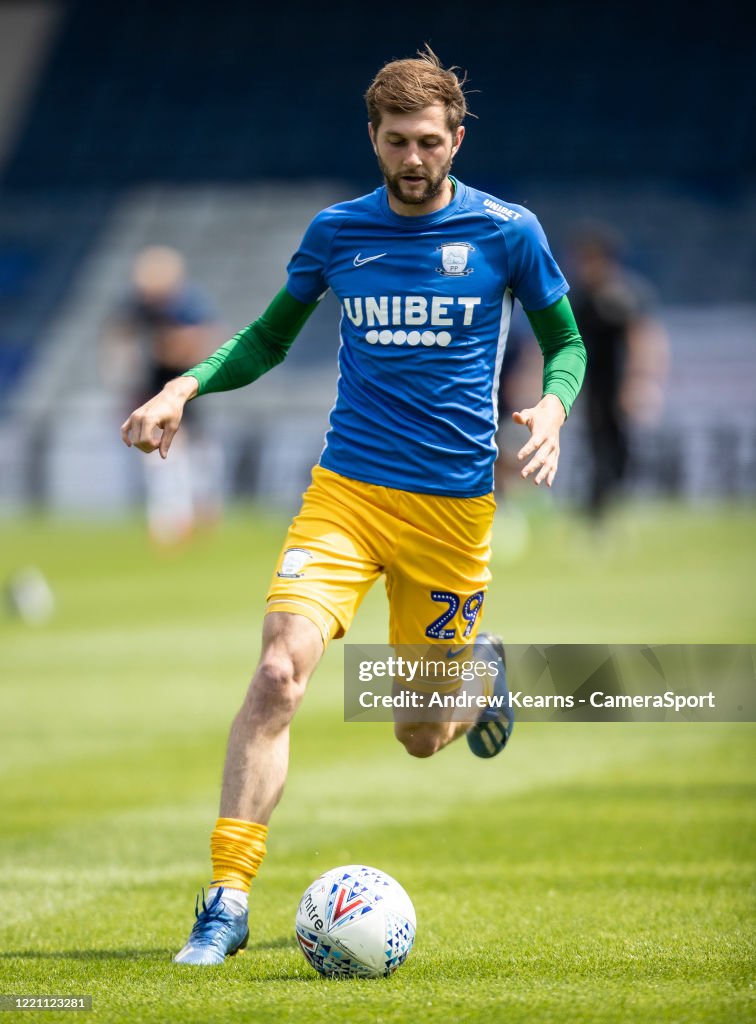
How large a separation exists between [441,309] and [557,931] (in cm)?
196

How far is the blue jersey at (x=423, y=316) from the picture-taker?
203 inches

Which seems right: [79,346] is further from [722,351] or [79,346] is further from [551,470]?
[551,470]

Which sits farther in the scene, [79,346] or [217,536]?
[79,346]

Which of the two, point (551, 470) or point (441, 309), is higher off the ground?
point (441, 309)

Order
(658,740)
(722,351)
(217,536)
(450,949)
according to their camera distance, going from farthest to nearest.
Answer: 1. (722,351)
2. (217,536)
3. (658,740)
4. (450,949)

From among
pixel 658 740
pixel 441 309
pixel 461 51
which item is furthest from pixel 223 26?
pixel 441 309

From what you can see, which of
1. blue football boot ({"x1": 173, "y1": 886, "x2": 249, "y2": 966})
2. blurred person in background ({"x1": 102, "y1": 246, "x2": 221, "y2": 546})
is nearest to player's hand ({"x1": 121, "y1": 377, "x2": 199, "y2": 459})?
blue football boot ({"x1": 173, "y1": 886, "x2": 249, "y2": 966})

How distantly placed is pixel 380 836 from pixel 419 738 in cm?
102

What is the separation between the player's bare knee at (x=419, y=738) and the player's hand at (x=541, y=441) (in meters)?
1.34

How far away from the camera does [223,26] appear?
130ft

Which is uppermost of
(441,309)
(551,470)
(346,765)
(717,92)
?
(717,92)

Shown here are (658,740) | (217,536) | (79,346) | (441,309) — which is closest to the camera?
(441,309)

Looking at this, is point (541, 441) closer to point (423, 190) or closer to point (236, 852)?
point (423, 190)

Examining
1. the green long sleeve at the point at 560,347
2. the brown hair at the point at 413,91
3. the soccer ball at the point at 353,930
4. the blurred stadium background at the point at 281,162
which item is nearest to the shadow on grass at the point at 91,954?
the soccer ball at the point at 353,930
